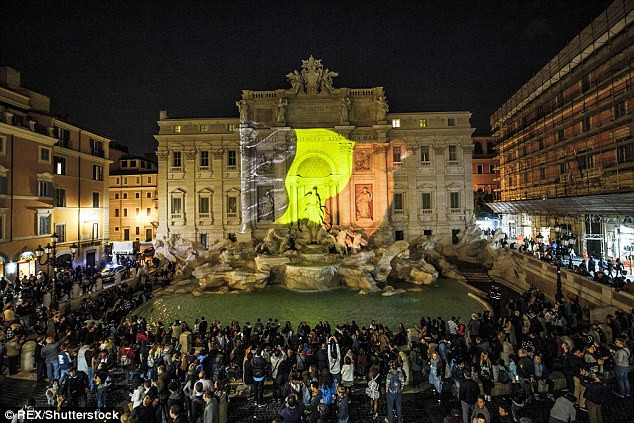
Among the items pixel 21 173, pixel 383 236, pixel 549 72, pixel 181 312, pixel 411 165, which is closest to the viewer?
pixel 181 312

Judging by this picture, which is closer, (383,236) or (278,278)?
(278,278)

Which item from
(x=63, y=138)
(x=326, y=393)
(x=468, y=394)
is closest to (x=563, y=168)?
(x=468, y=394)

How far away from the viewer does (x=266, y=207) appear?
2950cm

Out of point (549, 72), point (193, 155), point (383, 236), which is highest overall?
point (549, 72)

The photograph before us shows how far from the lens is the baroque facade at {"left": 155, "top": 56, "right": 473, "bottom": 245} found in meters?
29.0

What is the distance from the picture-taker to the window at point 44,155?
21.7 m

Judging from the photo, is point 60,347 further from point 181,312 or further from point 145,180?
point 145,180

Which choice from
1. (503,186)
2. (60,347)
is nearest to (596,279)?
(60,347)

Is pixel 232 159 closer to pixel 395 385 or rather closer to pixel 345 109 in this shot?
pixel 345 109

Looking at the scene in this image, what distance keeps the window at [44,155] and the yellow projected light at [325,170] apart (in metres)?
16.8

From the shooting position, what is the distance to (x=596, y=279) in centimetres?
1399

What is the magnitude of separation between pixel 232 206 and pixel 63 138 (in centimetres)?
1333

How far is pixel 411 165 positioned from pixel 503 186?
1181 cm

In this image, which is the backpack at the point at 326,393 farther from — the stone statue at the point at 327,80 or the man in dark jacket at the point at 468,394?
the stone statue at the point at 327,80
